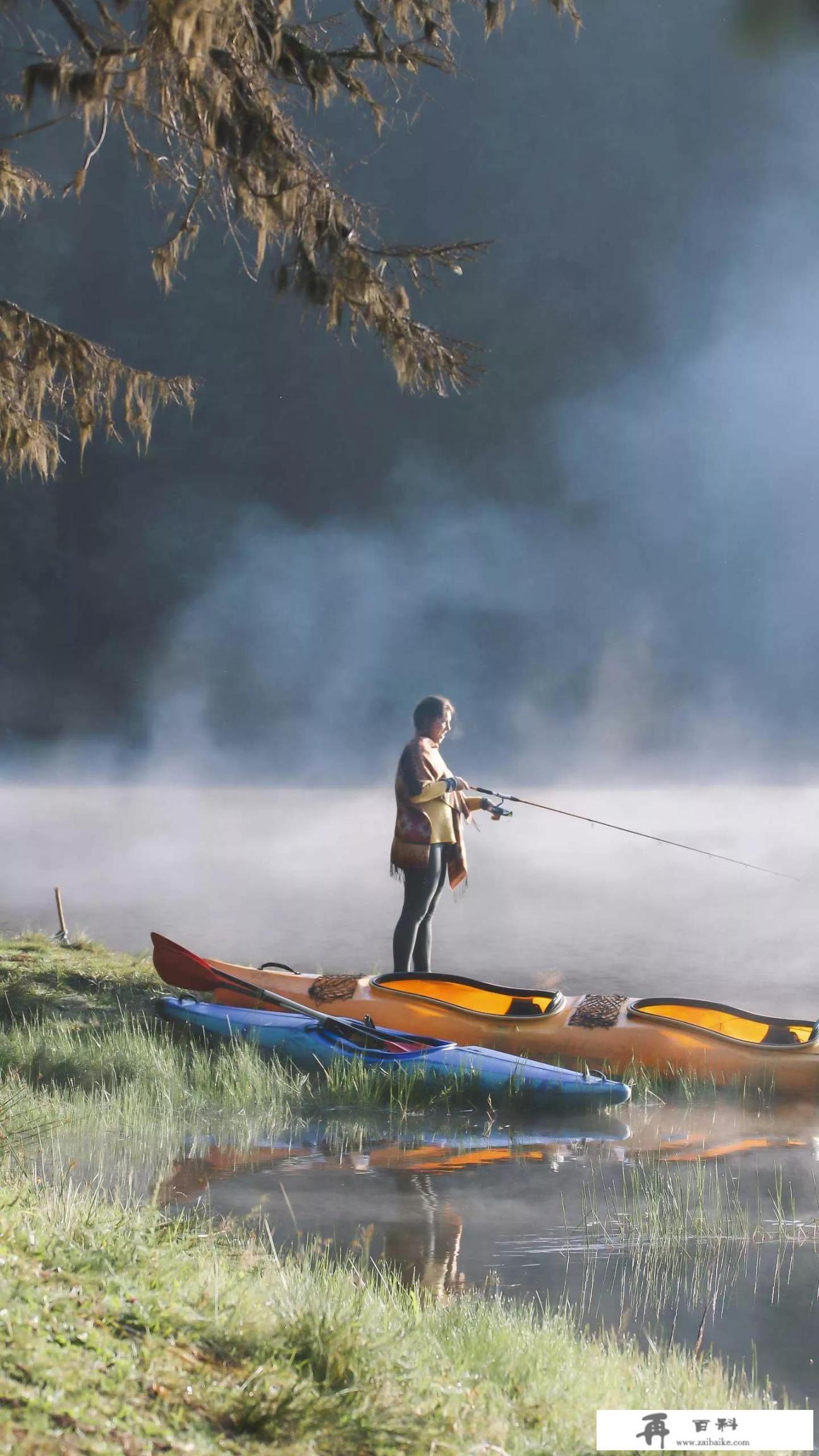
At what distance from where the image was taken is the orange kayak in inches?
180

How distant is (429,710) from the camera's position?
5566mm

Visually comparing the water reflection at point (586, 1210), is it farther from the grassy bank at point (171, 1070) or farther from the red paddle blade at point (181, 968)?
the red paddle blade at point (181, 968)

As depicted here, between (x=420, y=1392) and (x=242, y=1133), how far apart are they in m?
2.34

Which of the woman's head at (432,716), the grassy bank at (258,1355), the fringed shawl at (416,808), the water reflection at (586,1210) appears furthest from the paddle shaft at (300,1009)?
the grassy bank at (258,1355)

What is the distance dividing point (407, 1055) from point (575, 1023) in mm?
838

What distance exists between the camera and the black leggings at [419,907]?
18.4ft

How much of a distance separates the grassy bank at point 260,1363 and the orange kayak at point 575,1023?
248cm

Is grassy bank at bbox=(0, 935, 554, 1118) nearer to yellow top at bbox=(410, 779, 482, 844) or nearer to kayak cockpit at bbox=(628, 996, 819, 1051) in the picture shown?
kayak cockpit at bbox=(628, 996, 819, 1051)

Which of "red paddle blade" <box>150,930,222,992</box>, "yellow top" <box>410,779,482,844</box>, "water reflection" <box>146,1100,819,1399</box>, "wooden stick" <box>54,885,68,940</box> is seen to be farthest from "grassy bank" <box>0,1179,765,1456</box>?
"wooden stick" <box>54,885,68,940</box>

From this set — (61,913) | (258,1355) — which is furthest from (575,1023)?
(61,913)

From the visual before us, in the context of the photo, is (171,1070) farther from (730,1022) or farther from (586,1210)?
(730,1022)

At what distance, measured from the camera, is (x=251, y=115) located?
293 cm

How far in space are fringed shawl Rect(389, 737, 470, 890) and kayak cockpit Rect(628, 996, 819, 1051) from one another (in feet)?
4.14

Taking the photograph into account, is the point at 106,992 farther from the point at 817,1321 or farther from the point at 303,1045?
the point at 817,1321
